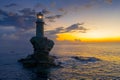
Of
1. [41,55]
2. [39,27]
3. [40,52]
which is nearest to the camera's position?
[41,55]

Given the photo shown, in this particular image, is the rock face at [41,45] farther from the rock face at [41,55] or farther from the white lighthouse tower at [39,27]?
the white lighthouse tower at [39,27]

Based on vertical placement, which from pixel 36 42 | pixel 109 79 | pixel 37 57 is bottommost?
Answer: pixel 109 79

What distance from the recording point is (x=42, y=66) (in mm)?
55562

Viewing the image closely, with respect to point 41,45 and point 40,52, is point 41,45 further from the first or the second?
point 40,52

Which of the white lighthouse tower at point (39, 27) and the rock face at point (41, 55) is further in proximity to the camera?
the white lighthouse tower at point (39, 27)

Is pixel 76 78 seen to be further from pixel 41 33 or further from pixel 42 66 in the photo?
pixel 41 33

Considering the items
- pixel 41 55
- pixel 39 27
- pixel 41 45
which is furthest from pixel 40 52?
pixel 39 27

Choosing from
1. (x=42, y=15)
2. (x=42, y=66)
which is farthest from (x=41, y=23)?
(x=42, y=66)

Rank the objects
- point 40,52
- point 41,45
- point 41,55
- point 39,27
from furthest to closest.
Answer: point 39,27 → point 41,45 → point 40,52 → point 41,55

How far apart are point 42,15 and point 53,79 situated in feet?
104

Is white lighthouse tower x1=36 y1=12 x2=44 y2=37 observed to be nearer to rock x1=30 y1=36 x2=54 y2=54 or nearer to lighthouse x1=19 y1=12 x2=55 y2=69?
lighthouse x1=19 y1=12 x2=55 y2=69

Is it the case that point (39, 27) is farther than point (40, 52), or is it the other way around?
point (39, 27)

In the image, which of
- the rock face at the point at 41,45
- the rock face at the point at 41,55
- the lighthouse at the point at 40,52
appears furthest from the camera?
the rock face at the point at 41,45

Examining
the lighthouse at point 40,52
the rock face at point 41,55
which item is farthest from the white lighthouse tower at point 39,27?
the rock face at point 41,55
